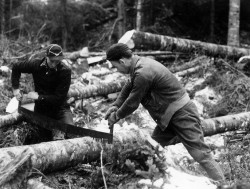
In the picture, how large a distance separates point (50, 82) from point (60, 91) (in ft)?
0.68

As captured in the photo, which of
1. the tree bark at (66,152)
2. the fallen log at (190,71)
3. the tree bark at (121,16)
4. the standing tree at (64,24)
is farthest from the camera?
the tree bark at (121,16)

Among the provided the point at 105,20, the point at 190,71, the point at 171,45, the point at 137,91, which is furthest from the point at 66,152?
the point at 105,20

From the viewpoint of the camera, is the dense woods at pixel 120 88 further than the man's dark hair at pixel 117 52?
No

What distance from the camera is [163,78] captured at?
422cm

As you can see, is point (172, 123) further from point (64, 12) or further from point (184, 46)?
point (64, 12)

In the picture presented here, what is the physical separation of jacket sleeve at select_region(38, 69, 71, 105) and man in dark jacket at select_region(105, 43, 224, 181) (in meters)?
1.13

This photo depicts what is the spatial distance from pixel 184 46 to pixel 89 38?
4.70 meters

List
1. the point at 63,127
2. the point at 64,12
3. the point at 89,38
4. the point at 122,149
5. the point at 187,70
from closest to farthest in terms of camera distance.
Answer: the point at 122,149, the point at 63,127, the point at 187,70, the point at 64,12, the point at 89,38

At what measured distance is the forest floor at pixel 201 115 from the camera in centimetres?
418

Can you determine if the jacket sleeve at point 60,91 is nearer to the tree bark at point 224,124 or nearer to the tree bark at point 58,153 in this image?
the tree bark at point 58,153

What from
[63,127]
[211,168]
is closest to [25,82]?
[63,127]

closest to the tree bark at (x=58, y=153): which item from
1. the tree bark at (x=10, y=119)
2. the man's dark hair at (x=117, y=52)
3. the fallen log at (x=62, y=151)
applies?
the fallen log at (x=62, y=151)

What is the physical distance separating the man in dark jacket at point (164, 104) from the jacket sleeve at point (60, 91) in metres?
1.13

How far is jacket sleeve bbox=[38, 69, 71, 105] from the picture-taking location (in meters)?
5.25
